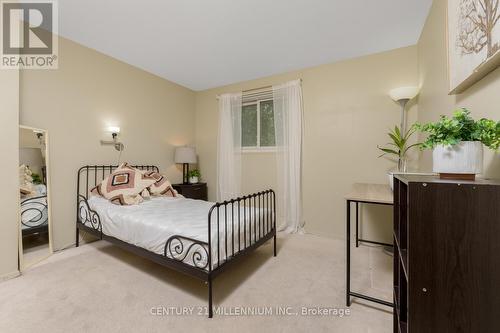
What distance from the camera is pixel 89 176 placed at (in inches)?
115

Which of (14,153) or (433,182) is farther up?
(14,153)

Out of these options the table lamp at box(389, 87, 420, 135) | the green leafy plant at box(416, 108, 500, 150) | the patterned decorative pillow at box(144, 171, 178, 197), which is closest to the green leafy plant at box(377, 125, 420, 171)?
the table lamp at box(389, 87, 420, 135)

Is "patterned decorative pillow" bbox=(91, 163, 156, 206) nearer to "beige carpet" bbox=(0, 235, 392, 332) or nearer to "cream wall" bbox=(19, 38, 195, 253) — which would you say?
"cream wall" bbox=(19, 38, 195, 253)

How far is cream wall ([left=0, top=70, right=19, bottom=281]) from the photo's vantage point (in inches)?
79.0

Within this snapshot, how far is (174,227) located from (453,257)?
1.78 metres

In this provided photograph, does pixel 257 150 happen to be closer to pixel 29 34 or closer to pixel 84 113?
pixel 84 113

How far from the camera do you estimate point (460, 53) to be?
4.32 ft

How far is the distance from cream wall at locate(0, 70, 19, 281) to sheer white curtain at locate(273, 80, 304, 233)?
3099 millimetres

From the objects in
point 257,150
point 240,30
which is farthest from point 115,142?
point 240,30

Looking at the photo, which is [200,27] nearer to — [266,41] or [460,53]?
[266,41]

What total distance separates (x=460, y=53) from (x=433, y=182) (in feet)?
3.60

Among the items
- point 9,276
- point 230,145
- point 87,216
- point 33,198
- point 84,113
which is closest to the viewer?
point 9,276

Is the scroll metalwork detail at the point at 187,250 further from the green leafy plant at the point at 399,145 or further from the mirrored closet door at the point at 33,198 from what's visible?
the green leafy plant at the point at 399,145

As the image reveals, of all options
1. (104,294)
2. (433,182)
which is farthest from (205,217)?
(433,182)
